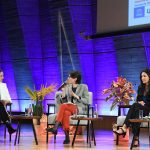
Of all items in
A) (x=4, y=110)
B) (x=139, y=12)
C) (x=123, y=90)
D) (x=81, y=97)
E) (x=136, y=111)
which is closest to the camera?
(x=136, y=111)

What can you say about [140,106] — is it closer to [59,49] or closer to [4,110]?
[4,110]

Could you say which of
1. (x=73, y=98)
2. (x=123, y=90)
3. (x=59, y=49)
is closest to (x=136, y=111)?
(x=73, y=98)

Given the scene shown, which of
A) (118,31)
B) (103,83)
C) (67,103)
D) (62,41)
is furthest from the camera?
(62,41)

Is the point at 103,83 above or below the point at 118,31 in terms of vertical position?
below

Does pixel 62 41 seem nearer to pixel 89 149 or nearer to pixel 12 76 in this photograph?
pixel 12 76

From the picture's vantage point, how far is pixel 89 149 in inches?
223

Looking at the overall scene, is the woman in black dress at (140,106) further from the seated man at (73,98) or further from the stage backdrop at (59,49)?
the stage backdrop at (59,49)

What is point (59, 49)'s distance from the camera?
1088cm

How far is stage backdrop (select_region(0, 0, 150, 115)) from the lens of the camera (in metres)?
9.69

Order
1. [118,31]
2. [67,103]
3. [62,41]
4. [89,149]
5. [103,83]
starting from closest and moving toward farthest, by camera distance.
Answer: [89,149], [67,103], [118,31], [103,83], [62,41]

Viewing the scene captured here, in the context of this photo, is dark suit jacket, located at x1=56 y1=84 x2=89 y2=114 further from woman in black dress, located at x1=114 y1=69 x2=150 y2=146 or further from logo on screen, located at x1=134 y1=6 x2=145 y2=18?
logo on screen, located at x1=134 y1=6 x2=145 y2=18

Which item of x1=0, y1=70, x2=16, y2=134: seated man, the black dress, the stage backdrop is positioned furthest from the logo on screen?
x1=0, y1=70, x2=16, y2=134: seated man

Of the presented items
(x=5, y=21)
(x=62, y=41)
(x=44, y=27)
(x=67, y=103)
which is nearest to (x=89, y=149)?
(x=67, y=103)

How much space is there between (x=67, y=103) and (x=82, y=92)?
389 millimetres
